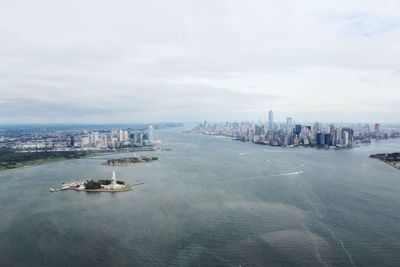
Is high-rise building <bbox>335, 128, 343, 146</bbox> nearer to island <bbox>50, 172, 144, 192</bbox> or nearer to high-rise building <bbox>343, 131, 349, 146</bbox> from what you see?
high-rise building <bbox>343, 131, 349, 146</bbox>

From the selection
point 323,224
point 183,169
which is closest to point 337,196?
point 323,224

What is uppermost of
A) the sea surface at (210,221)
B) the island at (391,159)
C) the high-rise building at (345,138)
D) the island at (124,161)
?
the high-rise building at (345,138)

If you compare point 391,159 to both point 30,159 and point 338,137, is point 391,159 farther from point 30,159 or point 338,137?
point 30,159

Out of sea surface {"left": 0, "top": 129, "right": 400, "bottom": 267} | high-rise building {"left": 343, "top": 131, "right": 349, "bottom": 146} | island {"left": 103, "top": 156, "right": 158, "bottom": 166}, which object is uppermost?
high-rise building {"left": 343, "top": 131, "right": 349, "bottom": 146}

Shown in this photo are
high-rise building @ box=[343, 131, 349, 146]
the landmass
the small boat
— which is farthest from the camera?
high-rise building @ box=[343, 131, 349, 146]

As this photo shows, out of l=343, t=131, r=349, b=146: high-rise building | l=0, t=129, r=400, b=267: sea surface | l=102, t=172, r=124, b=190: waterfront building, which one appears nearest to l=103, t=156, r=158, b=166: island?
l=0, t=129, r=400, b=267: sea surface

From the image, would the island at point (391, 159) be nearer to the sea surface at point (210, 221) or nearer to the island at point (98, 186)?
the sea surface at point (210, 221)

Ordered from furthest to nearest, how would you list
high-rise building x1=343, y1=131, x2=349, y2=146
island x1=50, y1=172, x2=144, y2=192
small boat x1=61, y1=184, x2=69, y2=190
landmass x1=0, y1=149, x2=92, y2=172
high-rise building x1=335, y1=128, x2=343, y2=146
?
high-rise building x1=335, y1=128, x2=343, y2=146
high-rise building x1=343, y1=131, x2=349, y2=146
landmass x1=0, y1=149, x2=92, y2=172
small boat x1=61, y1=184, x2=69, y2=190
island x1=50, y1=172, x2=144, y2=192

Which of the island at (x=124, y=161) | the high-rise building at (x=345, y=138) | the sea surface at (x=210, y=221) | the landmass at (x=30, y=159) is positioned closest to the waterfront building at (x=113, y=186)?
the sea surface at (x=210, y=221)

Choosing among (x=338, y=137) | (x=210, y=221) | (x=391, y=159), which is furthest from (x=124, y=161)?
(x=338, y=137)
